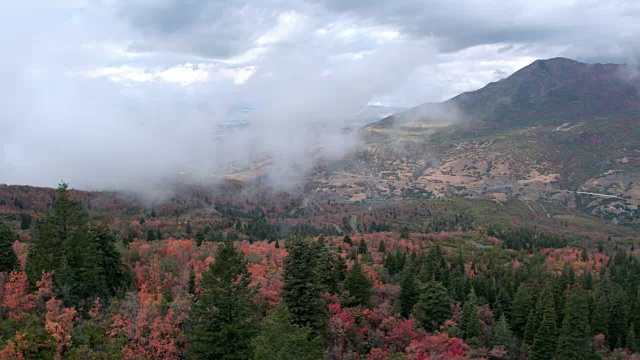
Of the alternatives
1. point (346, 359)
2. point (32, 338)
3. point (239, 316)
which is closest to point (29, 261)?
point (32, 338)

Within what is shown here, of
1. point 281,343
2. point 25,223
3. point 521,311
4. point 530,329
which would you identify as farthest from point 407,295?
point 25,223

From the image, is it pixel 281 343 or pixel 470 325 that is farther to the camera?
pixel 470 325

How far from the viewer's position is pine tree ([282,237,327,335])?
54.9 meters

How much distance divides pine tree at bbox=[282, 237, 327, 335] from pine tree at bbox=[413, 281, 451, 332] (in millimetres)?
30070

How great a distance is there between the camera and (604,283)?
416 feet

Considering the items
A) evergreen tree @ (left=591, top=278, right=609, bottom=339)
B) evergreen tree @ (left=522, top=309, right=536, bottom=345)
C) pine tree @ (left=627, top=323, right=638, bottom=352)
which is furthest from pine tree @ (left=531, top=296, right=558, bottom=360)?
pine tree @ (left=627, top=323, right=638, bottom=352)

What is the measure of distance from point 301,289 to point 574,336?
187 ft

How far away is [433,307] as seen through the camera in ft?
262

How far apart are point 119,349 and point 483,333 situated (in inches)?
2624

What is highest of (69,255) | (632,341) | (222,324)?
(69,255)

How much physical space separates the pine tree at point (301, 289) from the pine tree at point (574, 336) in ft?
171

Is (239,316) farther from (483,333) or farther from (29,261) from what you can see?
(483,333)

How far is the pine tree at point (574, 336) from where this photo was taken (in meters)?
81.6

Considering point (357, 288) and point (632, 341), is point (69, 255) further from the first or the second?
point (632, 341)
